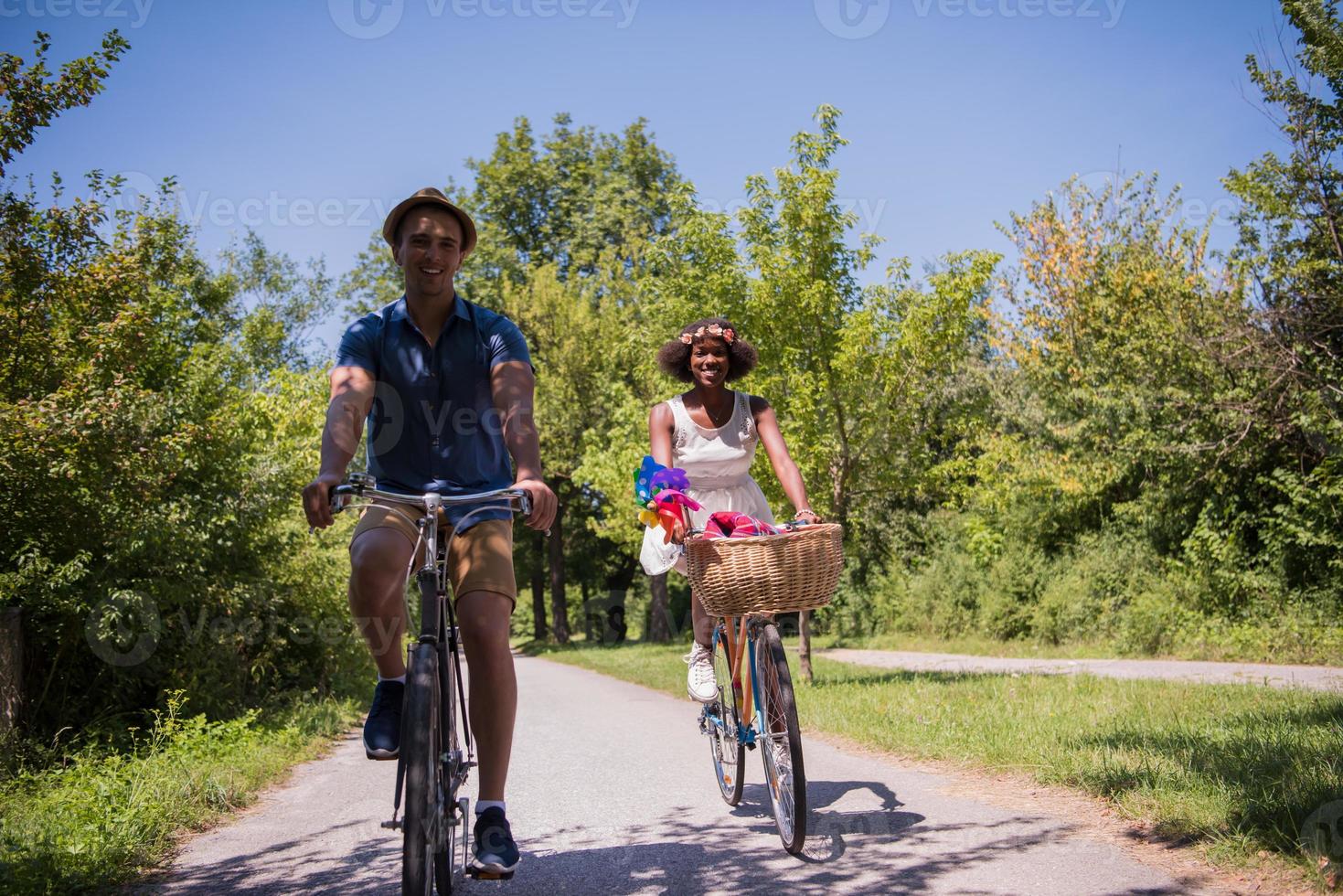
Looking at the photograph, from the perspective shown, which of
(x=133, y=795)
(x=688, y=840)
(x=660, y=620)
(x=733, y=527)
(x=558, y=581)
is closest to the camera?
(x=688, y=840)

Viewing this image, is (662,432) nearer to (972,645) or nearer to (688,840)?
(688,840)

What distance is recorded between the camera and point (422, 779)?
9.61 feet

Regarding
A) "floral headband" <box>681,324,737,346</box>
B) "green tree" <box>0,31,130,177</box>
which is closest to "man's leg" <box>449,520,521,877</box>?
"floral headband" <box>681,324,737,346</box>

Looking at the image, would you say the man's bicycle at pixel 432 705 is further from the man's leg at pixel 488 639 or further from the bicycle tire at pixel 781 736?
the bicycle tire at pixel 781 736

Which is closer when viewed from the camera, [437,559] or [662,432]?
[437,559]

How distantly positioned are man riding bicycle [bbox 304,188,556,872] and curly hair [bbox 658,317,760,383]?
1798mm

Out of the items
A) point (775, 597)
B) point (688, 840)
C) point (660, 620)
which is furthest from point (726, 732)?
point (660, 620)

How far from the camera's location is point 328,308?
3919 cm

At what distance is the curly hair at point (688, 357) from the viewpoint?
5477 mm

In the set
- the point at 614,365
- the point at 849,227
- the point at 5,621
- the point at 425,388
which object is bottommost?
Result: the point at 5,621

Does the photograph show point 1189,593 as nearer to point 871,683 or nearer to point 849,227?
point 871,683

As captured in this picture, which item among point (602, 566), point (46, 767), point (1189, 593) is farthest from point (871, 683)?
point (602, 566)

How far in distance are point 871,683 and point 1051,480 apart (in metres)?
9.19

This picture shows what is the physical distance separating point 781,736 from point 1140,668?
33.0 feet
